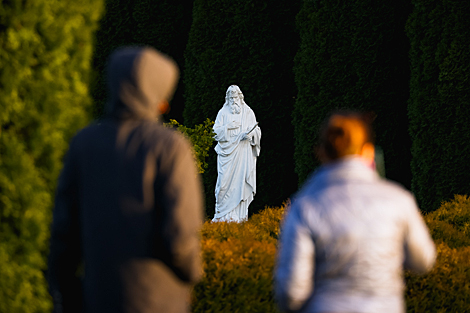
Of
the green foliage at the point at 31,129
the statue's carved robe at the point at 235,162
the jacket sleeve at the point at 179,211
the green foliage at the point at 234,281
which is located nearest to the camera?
the jacket sleeve at the point at 179,211

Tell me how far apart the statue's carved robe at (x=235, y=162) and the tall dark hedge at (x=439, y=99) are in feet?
10.1

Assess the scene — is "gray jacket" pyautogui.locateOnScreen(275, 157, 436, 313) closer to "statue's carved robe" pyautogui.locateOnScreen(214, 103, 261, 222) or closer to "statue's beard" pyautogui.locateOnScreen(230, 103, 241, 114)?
"statue's carved robe" pyautogui.locateOnScreen(214, 103, 261, 222)

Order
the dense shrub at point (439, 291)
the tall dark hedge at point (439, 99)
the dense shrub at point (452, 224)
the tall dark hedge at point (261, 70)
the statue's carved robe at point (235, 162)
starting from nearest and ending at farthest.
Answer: the dense shrub at point (439, 291)
the dense shrub at point (452, 224)
the tall dark hedge at point (439, 99)
the statue's carved robe at point (235, 162)
the tall dark hedge at point (261, 70)

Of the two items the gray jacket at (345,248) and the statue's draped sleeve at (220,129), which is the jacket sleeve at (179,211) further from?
the statue's draped sleeve at (220,129)

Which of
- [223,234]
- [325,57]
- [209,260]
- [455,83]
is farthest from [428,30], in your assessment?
[209,260]

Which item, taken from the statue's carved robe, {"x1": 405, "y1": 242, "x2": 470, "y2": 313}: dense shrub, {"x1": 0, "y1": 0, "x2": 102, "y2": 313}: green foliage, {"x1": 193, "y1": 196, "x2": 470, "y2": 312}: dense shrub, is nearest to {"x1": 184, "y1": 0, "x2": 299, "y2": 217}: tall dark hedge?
the statue's carved robe

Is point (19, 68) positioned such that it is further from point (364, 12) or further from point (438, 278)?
point (364, 12)

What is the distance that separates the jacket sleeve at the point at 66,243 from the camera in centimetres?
211

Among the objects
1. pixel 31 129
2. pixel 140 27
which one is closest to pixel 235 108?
pixel 140 27

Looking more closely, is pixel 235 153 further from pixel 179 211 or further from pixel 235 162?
pixel 179 211

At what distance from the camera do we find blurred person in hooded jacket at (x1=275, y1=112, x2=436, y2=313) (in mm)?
2027

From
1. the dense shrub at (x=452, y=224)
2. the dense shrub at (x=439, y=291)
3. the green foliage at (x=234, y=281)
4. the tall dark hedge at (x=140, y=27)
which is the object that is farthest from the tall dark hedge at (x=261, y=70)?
the green foliage at (x=234, y=281)

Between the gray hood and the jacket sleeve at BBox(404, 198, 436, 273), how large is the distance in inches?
38.7

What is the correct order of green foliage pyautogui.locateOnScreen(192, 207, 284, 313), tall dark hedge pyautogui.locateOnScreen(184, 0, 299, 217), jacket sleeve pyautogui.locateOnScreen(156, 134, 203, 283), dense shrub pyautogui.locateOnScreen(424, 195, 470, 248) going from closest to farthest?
jacket sleeve pyautogui.locateOnScreen(156, 134, 203, 283), green foliage pyautogui.locateOnScreen(192, 207, 284, 313), dense shrub pyautogui.locateOnScreen(424, 195, 470, 248), tall dark hedge pyautogui.locateOnScreen(184, 0, 299, 217)
